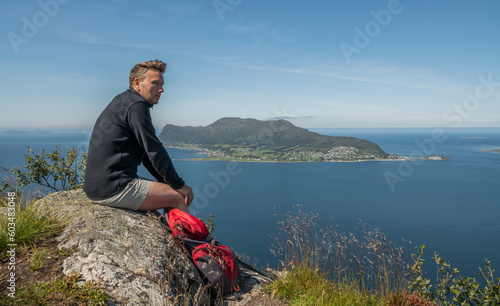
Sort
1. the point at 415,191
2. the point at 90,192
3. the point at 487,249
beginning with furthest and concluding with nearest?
1. the point at 415,191
2. the point at 487,249
3. the point at 90,192

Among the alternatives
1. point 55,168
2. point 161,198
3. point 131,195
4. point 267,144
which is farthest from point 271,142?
point 131,195

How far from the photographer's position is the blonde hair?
10.7 feet

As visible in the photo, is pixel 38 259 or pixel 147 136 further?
pixel 147 136

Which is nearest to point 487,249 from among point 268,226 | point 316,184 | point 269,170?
point 268,226

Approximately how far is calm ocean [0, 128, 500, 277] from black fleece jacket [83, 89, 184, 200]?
2171 cm

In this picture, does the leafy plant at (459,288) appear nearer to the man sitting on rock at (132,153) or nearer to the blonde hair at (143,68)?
the man sitting on rock at (132,153)

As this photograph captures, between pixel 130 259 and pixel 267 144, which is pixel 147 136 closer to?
pixel 130 259

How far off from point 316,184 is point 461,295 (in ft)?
210

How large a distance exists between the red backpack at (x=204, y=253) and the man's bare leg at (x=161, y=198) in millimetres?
114

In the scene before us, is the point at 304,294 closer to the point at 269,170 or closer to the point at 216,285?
the point at 216,285

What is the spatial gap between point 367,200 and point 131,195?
183ft

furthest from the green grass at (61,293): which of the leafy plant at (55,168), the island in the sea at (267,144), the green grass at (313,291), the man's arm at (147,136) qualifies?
the island in the sea at (267,144)

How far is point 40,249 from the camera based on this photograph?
255 centimetres

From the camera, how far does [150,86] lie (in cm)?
326
